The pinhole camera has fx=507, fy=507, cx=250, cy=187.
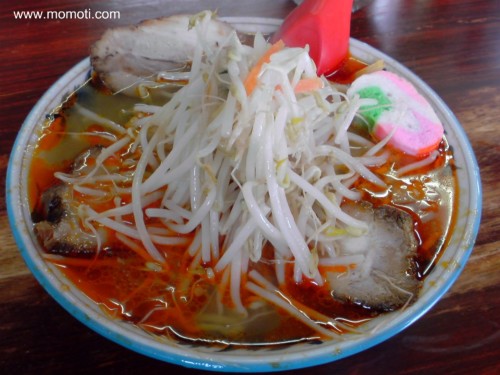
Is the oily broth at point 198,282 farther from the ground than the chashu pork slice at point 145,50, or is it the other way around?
→ the chashu pork slice at point 145,50

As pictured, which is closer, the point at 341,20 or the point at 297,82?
the point at 297,82

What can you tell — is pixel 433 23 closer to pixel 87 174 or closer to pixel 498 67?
pixel 498 67

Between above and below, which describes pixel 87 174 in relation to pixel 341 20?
below

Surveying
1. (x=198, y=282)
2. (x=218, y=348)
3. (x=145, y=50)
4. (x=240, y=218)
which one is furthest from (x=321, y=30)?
(x=218, y=348)

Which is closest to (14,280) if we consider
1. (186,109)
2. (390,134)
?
(186,109)

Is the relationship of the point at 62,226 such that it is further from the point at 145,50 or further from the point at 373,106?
the point at 373,106

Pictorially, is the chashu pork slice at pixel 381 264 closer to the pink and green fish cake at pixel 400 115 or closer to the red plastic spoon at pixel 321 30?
the pink and green fish cake at pixel 400 115

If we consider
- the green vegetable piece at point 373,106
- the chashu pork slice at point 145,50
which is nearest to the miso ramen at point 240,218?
the green vegetable piece at point 373,106

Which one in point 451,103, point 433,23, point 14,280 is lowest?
point 14,280
